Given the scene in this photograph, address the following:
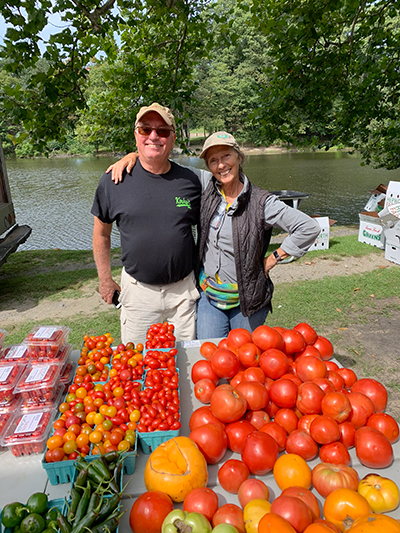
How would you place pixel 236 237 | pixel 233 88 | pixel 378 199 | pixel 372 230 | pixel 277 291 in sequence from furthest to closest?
pixel 233 88, pixel 378 199, pixel 372 230, pixel 277 291, pixel 236 237

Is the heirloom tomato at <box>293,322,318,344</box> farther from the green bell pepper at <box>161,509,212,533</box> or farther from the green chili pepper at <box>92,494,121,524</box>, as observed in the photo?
the green chili pepper at <box>92,494,121,524</box>

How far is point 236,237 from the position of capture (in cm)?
274

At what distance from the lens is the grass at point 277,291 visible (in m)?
5.76

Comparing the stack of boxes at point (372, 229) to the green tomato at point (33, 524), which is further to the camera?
the stack of boxes at point (372, 229)

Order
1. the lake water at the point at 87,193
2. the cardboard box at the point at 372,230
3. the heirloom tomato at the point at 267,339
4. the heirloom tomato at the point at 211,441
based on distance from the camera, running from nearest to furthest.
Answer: the heirloom tomato at the point at 211,441 < the heirloom tomato at the point at 267,339 < the cardboard box at the point at 372,230 < the lake water at the point at 87,193

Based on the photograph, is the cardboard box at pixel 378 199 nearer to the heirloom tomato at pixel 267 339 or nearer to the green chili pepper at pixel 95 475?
the heirloom tomato at pixel 267 339

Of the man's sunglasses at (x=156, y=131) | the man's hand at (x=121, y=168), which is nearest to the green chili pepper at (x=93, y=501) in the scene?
the man's hand at (x=121, y=168)

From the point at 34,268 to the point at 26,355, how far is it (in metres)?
7.38

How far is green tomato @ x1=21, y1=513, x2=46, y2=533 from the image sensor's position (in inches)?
52.1

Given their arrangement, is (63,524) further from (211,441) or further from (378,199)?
(378,199)

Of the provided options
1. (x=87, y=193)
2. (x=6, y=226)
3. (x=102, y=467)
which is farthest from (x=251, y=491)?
(x=87, y=193)

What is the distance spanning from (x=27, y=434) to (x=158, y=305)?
1454 mm

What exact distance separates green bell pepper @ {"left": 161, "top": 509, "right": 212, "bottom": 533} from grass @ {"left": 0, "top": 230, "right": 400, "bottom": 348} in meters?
4.09

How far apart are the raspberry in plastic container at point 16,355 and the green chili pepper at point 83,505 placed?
1093 mm
